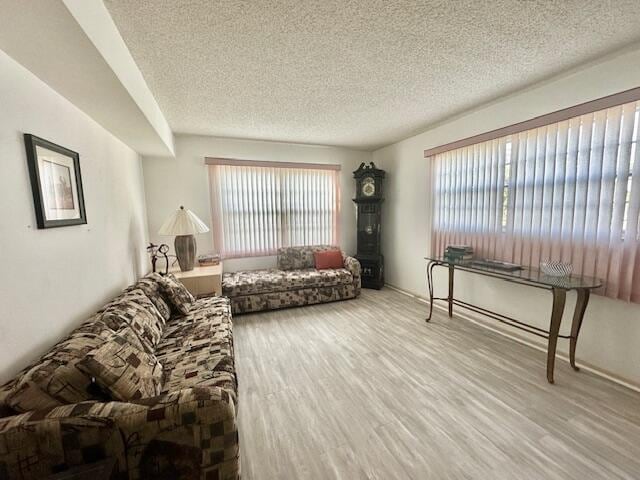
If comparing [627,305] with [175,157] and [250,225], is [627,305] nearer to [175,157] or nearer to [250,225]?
[250,225]

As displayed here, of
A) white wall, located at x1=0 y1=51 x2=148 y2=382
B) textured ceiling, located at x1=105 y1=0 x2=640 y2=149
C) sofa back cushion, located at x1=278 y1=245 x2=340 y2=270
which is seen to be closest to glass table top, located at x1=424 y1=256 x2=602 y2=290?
textured ceiling, located at x1=105 y1=0 x2=640 y2=149

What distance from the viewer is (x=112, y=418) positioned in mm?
999

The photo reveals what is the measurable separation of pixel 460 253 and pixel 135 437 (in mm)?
3159

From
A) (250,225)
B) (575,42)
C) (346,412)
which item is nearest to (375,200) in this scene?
(250,225)

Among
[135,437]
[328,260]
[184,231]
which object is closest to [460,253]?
[328,260]

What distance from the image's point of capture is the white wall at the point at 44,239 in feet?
4.02

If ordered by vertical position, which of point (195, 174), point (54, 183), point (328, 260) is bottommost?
point (328, 260)

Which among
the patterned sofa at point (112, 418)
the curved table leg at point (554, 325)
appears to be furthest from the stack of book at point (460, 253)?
the patterned sofa at point (112, 418)

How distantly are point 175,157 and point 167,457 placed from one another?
12.4 feet

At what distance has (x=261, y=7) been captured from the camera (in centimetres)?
145

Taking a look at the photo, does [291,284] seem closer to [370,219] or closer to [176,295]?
[176,295]

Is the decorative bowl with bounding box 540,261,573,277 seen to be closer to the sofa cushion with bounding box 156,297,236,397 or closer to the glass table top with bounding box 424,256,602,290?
the glass table top with bounding box 424,256,602,290

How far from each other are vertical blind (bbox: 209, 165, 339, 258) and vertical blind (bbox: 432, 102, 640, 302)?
7.16ft

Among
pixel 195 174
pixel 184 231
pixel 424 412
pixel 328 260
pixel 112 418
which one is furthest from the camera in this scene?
pixel 328 260
